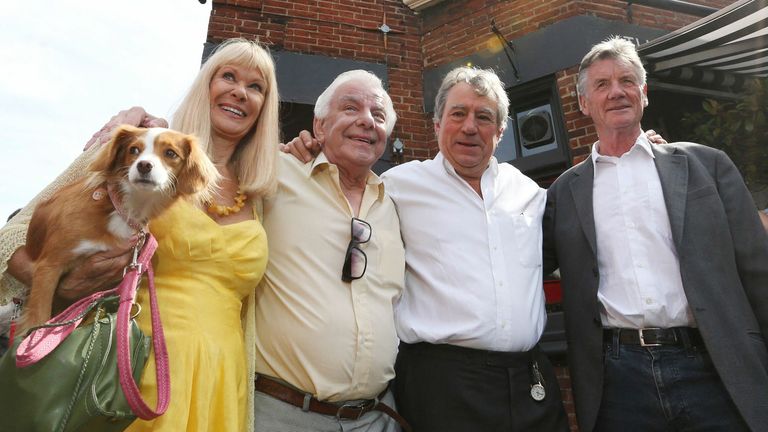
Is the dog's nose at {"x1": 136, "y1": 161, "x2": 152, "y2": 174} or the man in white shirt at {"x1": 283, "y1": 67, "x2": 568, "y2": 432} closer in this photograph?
the dog's nose at {"x1": 136, "y1": 161, "x2": 152, "y2": 174}

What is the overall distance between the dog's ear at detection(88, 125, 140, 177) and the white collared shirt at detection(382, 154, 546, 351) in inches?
51.7

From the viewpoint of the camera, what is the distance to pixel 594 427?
220cm

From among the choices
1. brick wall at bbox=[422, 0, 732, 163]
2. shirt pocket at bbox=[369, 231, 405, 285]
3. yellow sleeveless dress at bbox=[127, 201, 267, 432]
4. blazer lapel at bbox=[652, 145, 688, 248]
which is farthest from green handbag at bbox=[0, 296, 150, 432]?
brick wall at bbox=[422, 0, 732, 163]

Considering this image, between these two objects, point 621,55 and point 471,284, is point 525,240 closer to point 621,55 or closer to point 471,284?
point 471,284

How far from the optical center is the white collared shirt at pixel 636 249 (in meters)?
2.17

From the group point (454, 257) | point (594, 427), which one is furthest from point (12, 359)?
point (594, 427)

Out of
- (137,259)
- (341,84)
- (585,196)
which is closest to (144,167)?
(137,259)

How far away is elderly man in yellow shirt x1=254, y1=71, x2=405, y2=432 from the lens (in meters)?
1.91

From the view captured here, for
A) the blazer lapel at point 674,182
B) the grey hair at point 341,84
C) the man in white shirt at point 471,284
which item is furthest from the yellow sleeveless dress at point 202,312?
the blazer lapel at point 674,182

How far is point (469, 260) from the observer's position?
2.34 meters

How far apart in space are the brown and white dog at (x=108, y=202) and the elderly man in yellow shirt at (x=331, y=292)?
0.49 meters

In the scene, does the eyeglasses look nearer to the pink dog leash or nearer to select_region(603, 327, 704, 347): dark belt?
the pink dog leash

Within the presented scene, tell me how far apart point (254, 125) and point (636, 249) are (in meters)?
1.89

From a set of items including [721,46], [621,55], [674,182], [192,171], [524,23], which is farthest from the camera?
[524,23]
